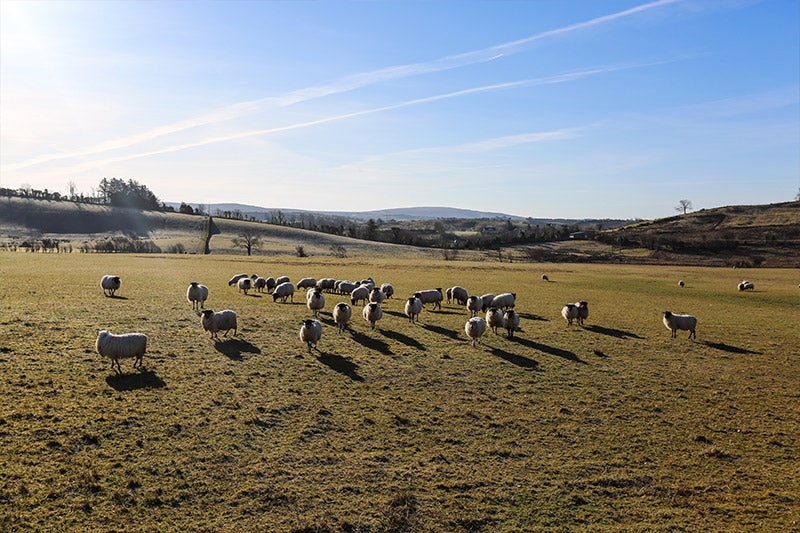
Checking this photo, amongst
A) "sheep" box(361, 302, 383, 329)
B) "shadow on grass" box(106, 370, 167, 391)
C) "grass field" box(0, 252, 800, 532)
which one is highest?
"sheep" box(361, 302, 383, 329)

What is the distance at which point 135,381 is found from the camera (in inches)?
554

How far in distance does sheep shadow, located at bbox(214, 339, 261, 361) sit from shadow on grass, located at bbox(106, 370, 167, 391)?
9.78 ft

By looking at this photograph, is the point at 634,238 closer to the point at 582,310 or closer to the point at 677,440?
the point at 582,310

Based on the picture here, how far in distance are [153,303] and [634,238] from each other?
10394cm

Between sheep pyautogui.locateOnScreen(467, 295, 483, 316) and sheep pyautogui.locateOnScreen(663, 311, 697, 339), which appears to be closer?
sheep pyautogui.locateOnScreen(663, 311, 697, 339)

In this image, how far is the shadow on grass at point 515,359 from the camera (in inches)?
720

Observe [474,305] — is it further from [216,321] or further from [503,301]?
[216,321]

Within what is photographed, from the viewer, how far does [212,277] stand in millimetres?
43406

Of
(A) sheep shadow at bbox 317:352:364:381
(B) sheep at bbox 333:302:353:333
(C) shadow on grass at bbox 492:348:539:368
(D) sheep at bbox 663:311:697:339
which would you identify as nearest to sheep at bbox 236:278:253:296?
(B) sheep at bbox 333:302:353:333

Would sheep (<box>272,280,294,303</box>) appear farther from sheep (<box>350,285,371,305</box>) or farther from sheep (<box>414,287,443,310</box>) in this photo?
sheep (<box>414,287,443,310</box>)

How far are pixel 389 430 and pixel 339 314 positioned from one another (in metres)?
10.2

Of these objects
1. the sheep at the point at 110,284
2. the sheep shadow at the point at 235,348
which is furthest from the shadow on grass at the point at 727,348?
the sheep at the point at 110,284

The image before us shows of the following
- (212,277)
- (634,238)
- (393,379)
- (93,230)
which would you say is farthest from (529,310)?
(93,230)

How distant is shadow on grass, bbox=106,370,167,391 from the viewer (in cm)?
1361
